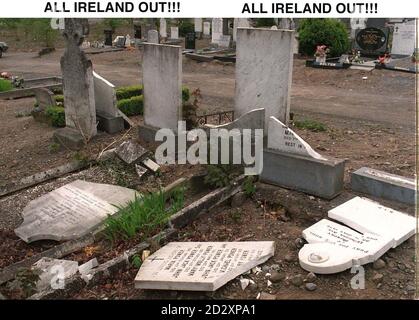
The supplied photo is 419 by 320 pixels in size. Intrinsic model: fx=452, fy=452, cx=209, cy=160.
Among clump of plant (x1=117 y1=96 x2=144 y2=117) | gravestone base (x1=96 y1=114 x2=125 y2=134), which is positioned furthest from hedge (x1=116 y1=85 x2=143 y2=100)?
gravestone base (x1=96 y1=114 x2=125 y2=134)

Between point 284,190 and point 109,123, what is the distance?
3.68 meters

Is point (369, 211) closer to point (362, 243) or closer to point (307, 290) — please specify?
point (362, 243)

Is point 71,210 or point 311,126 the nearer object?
point 71,210

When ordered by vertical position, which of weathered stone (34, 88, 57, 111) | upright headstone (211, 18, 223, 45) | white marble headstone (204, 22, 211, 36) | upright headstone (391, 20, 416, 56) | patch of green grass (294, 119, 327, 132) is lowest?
patch of green grass (294, 119, 327, 132)

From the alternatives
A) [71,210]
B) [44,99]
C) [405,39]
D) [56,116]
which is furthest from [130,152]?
[405,39]

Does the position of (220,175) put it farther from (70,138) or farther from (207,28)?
(207,28)

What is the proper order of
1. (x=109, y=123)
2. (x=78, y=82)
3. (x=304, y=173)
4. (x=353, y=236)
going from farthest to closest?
1. (x=109, y=123)
2. (x=78, y=82)
3. (x=304, y=173)
4. (x=353, y=236)

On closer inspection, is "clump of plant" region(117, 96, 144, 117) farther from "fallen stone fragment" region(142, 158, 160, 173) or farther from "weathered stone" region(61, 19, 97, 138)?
"fallen stone fragment" region(142, 158, 160, 173)

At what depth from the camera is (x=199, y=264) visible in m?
3.57

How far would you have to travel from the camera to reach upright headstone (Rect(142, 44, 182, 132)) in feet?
20.5

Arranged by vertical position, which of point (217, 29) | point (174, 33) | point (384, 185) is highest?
point (174, 33)

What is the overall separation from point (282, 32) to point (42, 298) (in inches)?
145

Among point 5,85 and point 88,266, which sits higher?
point 5,85

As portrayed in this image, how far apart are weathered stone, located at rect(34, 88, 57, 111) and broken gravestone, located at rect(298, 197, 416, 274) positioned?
6.70 metres
